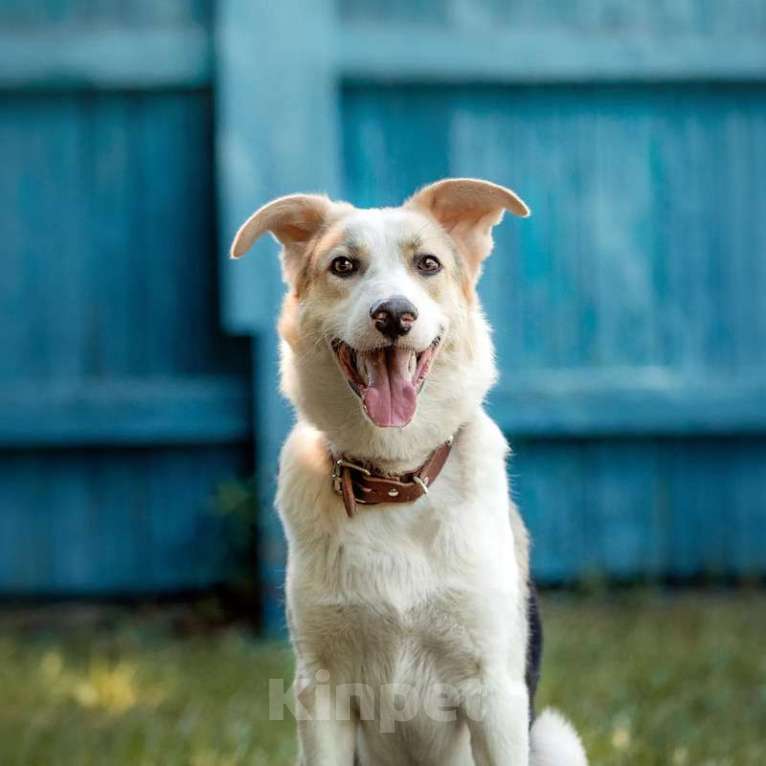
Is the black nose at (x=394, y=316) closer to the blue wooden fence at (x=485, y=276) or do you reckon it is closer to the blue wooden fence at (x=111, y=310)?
the blue wooden fence at (x=485, y=276)

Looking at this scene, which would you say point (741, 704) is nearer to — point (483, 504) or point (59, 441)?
point (483, 504)

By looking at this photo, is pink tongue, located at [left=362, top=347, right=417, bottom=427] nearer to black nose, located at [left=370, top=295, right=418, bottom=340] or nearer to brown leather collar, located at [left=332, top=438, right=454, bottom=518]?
black nose, located at [left=370, top=295, right=418, bottom=340]

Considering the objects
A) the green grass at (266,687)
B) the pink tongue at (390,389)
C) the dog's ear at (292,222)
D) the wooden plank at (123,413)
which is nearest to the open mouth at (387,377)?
the pink tongue at (390,389)

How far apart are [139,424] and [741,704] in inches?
102

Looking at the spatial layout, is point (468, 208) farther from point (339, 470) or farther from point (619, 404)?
point (619, 404)

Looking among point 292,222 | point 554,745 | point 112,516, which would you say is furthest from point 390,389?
point 112,516

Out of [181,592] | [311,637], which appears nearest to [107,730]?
[181,592]

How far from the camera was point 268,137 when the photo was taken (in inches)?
217

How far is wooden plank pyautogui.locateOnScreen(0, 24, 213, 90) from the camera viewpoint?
557cm

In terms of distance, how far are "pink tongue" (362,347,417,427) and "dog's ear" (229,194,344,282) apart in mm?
411

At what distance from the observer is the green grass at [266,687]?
13.6 ft

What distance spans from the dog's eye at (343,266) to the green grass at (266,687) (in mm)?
1741

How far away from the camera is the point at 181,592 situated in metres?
5.80

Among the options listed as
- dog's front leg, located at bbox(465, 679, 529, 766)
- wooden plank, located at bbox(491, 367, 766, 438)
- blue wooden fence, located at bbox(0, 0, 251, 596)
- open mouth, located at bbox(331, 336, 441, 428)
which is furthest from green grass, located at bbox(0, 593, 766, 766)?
open mouth, located at bbox(331, 336, 441, 428)
